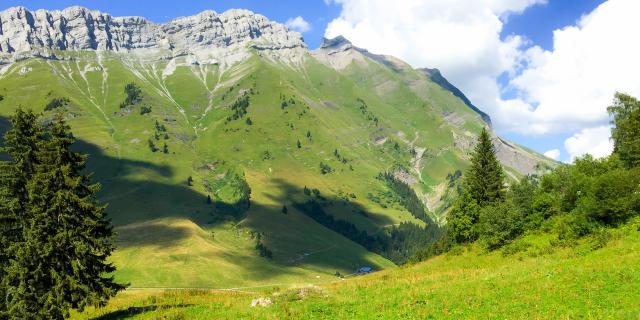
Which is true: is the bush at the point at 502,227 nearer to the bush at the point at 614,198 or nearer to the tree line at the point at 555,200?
the tree line at the point at 555,200

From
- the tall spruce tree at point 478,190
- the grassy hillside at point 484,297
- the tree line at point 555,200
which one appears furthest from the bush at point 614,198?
the tall spruce tree at point 478,190

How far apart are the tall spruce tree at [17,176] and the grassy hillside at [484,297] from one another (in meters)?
7.97

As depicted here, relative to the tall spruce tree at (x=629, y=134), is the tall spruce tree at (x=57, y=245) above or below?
below

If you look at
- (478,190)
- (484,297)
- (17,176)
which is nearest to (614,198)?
(484,297)

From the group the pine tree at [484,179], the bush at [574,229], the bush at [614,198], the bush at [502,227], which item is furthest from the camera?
the pine tree at [484,179]

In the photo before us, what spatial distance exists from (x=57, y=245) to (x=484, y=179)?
56.3 meters

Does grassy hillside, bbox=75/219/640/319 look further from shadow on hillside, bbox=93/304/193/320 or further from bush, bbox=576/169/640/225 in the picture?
bush, bbox=576/169/640/225

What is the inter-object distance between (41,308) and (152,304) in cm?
716

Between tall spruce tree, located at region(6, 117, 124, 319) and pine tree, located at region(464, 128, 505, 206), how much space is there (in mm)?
51351

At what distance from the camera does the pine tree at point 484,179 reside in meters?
68.7

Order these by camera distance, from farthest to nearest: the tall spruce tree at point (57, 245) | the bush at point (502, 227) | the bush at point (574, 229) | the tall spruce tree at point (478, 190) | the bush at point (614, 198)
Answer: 1. the tall spruce tree at point (478, 190)
2. the bush at point (502, 227)
3. the bush at point (574, 229)
4. the bush at point (614, 198)
5. the tall spruce tree at point (57, 245)

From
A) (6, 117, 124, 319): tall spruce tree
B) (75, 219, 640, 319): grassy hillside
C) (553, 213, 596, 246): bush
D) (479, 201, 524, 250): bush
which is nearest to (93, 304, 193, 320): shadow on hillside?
(75, 219, 640, 319): grassy hillside

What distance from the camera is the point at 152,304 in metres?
35.1

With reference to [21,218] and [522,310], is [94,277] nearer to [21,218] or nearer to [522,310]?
[21,218]
